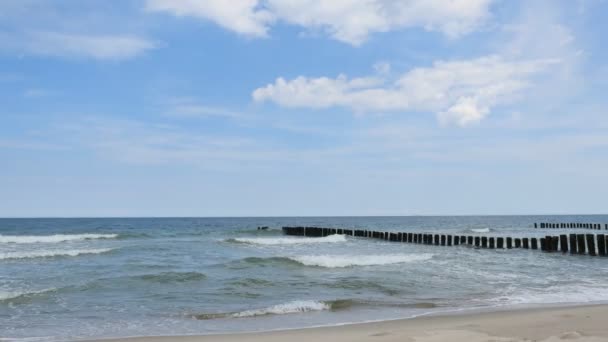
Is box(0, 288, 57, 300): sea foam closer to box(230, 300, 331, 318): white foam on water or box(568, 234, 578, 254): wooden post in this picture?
box(230, 300, 331, 318): white foam on water

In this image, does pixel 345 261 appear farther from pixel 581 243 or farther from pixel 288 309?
pixel 581 243

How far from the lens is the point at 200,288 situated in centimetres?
1384

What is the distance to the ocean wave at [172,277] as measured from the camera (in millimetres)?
15297

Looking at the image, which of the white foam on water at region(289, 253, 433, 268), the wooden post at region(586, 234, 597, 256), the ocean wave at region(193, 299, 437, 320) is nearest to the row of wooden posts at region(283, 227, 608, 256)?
the wooden post at region(586, 234, 597, 256)

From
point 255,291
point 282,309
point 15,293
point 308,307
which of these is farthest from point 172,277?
point 308,307

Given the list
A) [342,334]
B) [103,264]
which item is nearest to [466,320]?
[342,334]

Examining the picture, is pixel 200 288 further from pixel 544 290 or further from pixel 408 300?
pixel 544 290

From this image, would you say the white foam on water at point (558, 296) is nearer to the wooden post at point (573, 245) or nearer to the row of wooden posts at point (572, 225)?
the wooden post at point (573, 245)

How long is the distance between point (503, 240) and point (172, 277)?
21263 mm

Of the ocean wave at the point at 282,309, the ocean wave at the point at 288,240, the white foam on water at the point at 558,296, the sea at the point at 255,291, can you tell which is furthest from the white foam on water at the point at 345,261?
the ocean wave at the point at 288,240

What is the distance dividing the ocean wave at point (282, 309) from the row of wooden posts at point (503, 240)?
1926 centimetres

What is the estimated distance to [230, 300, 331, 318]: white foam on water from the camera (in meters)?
10.1

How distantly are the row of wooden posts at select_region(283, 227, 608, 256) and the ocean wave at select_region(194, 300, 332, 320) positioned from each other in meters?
19.3

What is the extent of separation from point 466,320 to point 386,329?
1.58 metres
